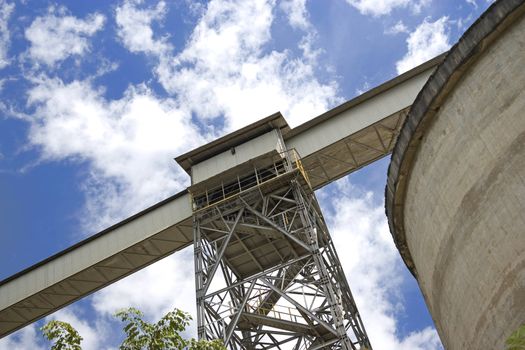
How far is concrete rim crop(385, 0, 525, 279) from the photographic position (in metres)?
9.82

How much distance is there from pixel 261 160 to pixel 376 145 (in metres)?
5.01

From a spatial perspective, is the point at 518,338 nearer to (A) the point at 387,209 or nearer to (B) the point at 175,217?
(A) the point at 387,209

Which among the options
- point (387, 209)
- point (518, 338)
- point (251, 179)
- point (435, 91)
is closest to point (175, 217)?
point (251, 179)

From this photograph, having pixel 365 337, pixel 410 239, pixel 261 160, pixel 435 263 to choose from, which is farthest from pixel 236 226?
pixel 435 263

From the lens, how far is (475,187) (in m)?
9.84

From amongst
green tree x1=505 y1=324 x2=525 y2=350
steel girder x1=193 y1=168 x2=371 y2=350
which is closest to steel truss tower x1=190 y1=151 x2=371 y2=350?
steel girder x1=193 y1=168 x2=371 y2=350

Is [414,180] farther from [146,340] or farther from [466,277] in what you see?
[146,340]

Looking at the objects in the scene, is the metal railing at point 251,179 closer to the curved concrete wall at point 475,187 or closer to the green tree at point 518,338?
the curved concrete wall at point 475,187

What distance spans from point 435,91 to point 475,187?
220 centimetres

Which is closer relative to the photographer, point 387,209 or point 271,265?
point 387,209

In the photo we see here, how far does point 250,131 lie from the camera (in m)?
24.9

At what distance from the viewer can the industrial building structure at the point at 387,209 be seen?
944 cm

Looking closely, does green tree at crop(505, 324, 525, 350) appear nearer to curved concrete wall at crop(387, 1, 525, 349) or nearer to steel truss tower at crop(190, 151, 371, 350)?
curved concrete wall at crop(387, 1, 525, 349)

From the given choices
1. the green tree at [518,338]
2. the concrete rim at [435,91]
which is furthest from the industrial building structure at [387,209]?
the green tree at [518,338]
